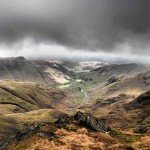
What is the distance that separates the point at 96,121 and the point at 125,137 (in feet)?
58.2

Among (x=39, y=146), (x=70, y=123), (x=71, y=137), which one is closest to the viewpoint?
(x=39, y=146)

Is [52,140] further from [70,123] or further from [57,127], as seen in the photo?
[70,123]

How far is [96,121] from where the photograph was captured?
656 feet

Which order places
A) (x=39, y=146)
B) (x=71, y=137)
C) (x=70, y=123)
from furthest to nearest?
(x=70, y=123) → (x=71, y=137) → (x=39, y=146)

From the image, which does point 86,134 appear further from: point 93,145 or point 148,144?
point 148,144

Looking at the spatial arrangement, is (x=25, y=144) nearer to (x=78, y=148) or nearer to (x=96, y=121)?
(x=78, y=148)

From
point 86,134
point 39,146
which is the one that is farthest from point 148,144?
point 39,146

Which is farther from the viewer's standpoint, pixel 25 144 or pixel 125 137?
pixel 125 137

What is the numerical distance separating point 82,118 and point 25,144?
43.4 metres

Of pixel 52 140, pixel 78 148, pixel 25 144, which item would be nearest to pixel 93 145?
pixel 78 148

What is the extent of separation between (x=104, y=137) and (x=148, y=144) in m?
21.6

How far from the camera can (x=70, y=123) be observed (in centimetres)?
19162

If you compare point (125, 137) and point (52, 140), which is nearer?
point (52, 140)

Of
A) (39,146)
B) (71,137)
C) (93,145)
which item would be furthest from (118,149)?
(39,146)
